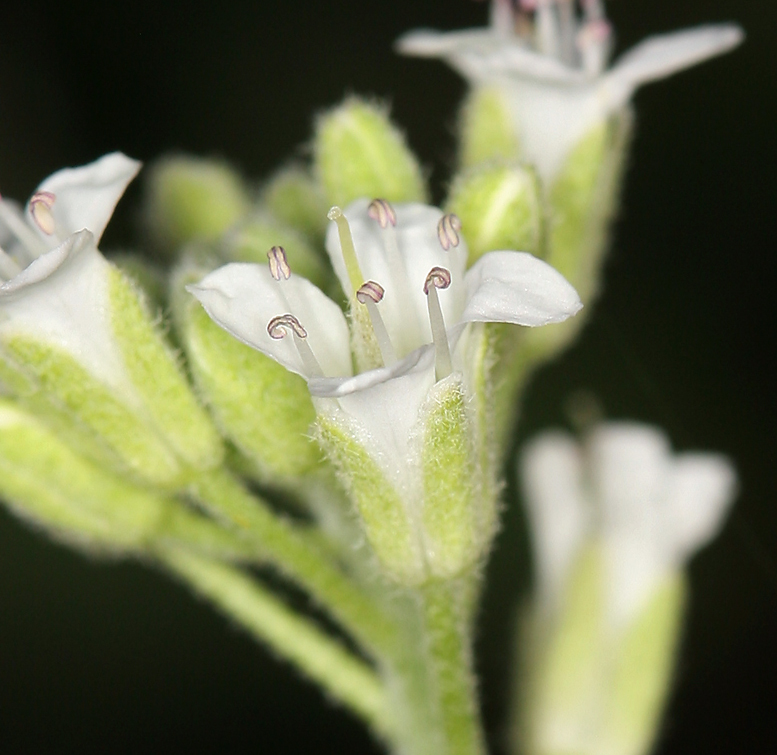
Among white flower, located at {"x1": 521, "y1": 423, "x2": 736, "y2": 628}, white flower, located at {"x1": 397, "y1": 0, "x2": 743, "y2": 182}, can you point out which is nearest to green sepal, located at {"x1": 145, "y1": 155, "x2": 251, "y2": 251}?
white flower, located at {"x1": 397, "y1": 0, "x2": 743, "y2": 182}

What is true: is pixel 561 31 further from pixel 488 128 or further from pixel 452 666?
pixel 452 666

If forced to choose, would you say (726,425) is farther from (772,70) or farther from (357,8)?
(357,8)

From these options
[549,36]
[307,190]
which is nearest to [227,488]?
[307,190]

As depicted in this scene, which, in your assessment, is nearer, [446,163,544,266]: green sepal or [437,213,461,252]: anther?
[437,213,461,252]: anther

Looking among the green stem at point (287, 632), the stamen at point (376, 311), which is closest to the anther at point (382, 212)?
the stamen at point (376, 311)

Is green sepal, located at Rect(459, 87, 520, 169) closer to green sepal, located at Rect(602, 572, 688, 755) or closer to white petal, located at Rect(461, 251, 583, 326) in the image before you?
white petal, located at Rect(461, 251, 583, 326)

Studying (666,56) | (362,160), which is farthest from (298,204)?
(666,56)
